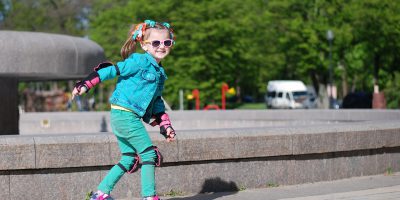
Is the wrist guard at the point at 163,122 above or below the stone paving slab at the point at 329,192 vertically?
above

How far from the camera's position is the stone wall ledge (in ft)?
23.1

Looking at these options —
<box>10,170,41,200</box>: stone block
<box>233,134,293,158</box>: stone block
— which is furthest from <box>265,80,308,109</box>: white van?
<box>10,170,41,200</box>: stone block

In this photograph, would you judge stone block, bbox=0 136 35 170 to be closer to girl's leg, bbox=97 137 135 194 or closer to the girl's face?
girl's leg, bbox=97 137 135 194

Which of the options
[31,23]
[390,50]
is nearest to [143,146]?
[390,50]

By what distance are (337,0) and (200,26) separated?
27.5 feet

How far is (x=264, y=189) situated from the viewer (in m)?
8.26

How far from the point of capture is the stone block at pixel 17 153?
6.93 m

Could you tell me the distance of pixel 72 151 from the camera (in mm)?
7207

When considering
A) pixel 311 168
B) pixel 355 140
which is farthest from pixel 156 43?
pixel 355 140

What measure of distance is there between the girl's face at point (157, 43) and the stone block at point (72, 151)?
1.21 metres

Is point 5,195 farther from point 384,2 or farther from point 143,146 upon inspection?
point 384,2

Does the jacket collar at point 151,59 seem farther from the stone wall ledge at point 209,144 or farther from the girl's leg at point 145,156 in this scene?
the stone wall ledge at point 209,144

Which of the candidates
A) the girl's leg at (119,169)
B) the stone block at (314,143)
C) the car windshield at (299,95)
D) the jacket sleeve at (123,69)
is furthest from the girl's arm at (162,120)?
the car windshield at (299,95)

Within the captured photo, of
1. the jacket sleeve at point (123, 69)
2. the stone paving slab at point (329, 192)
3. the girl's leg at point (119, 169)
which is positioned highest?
the jacket sleeve at point (123, 69)
